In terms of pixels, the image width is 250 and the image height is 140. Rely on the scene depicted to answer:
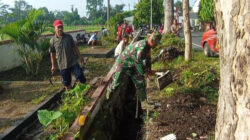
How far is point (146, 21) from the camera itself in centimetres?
3491

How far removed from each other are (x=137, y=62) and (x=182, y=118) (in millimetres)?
1228

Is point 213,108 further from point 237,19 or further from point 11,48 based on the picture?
point 11,48

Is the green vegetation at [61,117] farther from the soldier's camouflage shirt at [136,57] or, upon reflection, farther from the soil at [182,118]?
the soil at [182,118]

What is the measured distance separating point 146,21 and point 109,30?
13348mm

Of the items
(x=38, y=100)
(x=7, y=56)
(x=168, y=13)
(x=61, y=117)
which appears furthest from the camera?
→ (x=168, y=13)

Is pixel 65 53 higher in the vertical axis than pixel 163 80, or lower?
higher

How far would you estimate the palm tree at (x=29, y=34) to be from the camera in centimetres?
809

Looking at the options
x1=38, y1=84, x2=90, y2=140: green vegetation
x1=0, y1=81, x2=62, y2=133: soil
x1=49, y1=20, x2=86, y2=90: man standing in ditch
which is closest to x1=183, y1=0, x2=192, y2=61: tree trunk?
x1=49, y1=20, x2=86, y2=90: man standing in ditch

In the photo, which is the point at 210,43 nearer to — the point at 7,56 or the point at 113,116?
the point at 113,116

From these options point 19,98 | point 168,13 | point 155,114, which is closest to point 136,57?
point 155,114

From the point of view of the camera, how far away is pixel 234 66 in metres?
1.59

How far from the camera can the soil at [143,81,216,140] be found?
3.63 m

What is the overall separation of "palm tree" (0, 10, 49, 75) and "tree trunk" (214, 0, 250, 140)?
24.7 feet

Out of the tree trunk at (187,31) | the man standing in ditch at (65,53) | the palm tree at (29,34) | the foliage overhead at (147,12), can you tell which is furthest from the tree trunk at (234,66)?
the foliage overhead at (147,12)
